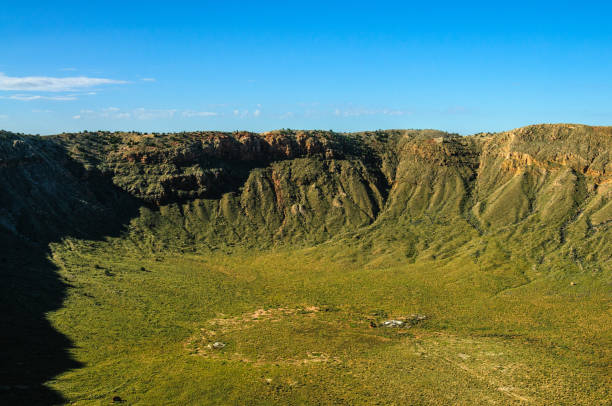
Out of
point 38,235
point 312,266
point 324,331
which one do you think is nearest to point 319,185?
point 312,266

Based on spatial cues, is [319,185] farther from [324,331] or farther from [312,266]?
[324,331]

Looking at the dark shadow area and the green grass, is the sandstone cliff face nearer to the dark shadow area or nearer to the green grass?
the dark shadow area

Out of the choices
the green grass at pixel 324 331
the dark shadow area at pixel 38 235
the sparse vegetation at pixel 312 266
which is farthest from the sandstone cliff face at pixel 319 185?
the green grass at pixel 324 331

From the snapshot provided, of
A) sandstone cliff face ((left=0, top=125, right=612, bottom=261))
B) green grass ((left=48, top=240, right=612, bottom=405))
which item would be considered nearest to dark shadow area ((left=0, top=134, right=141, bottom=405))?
sandstone cliff face ((left=0, top=125, right=612, bottom=261))

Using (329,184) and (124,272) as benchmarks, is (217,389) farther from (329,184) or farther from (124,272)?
(329,184)

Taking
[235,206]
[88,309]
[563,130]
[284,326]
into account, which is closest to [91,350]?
[88,309]

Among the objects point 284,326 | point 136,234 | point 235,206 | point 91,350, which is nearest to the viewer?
point 91,350

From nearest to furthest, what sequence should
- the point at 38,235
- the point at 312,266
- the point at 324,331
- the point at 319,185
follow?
the point at 324,331, the point at 38,235, the point at 312,266, the point at 319,185
